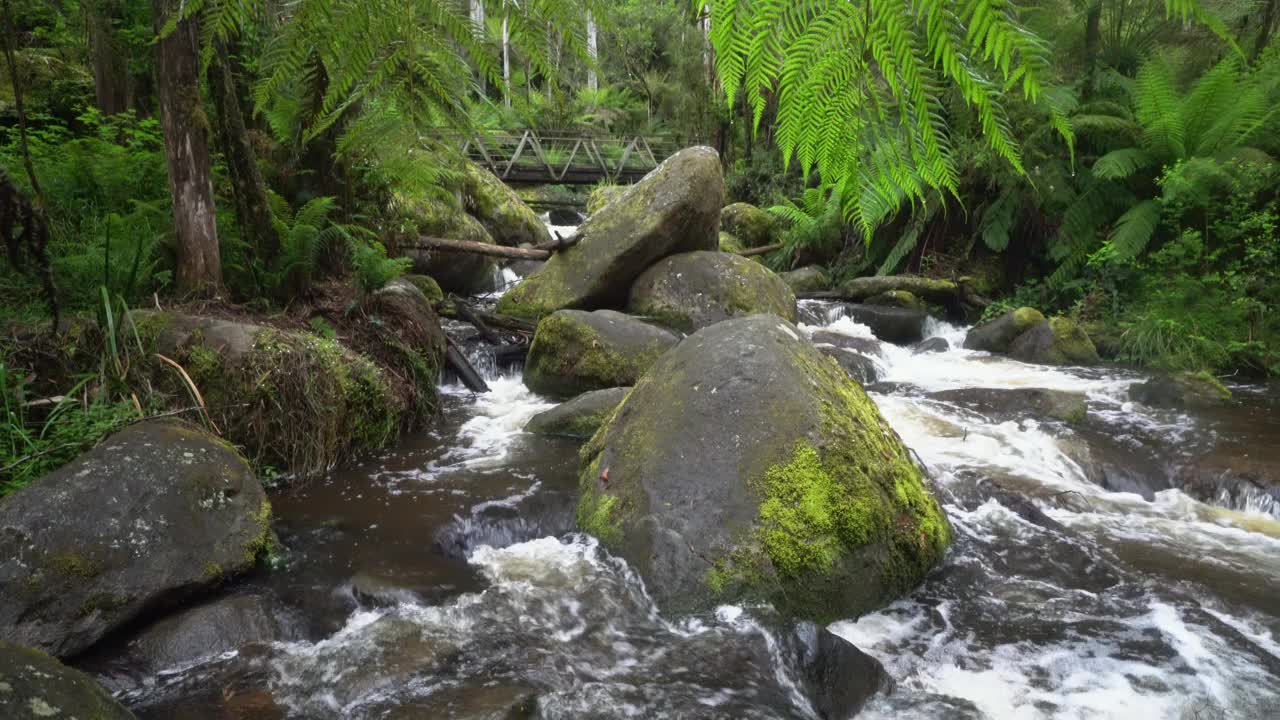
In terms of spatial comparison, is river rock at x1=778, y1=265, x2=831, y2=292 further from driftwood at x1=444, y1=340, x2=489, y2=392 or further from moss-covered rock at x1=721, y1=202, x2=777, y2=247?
driftwood at x1=444, y1=340, x2=489, y2=392

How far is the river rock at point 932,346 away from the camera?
9.59 m

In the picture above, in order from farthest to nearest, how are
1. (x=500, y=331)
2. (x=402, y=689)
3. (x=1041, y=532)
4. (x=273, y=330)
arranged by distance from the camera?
(x=500, y=331) < (x=273, y=330) < (x=1041, y=532) < (x=402, y=689)

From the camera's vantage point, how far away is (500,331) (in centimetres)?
858

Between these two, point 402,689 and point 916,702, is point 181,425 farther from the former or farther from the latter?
point 916,702

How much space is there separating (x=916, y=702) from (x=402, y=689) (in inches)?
77.2

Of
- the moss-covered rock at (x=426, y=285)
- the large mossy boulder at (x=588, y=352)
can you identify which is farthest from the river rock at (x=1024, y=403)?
the moss-covered rock at (x=426, y=285)

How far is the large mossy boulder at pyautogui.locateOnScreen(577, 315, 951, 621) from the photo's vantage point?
330 centimetres

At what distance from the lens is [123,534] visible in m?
3.30

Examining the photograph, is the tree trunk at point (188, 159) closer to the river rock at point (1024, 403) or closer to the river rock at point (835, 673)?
the river rock at point (835, 673)

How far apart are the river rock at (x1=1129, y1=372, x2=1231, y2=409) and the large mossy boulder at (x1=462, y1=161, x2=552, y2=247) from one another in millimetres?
9525

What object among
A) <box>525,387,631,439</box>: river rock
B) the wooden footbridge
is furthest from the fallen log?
<box>525,387,631,439</box>: river rock

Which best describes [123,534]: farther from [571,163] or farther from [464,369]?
[571,163]

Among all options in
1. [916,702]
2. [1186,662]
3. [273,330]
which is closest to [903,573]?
[916,702]

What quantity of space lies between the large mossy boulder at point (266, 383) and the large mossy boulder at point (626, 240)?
3825mm
